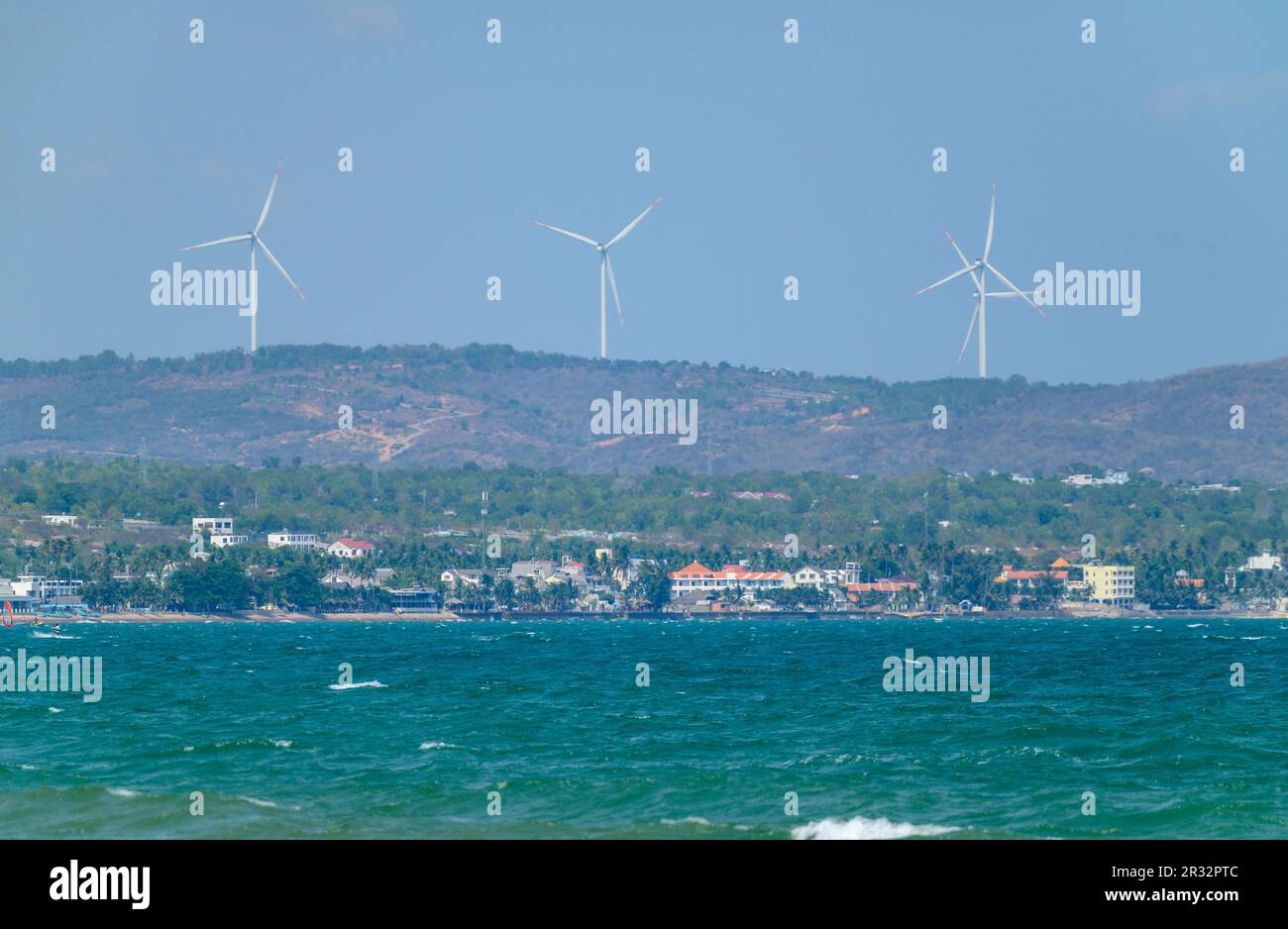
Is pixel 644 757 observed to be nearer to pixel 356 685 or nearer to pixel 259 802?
pixel 259 802

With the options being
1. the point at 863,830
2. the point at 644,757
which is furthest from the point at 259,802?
the point at 863,830

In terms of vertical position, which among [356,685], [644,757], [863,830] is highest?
[644,757]

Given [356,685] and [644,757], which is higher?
[644,757]

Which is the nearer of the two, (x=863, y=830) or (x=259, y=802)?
(x=863, y=830)

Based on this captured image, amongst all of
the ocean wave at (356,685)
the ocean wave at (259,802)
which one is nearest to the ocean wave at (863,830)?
the ocean wave at (259,802)

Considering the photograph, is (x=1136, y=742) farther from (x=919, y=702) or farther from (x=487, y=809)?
(x=487, y=809)
